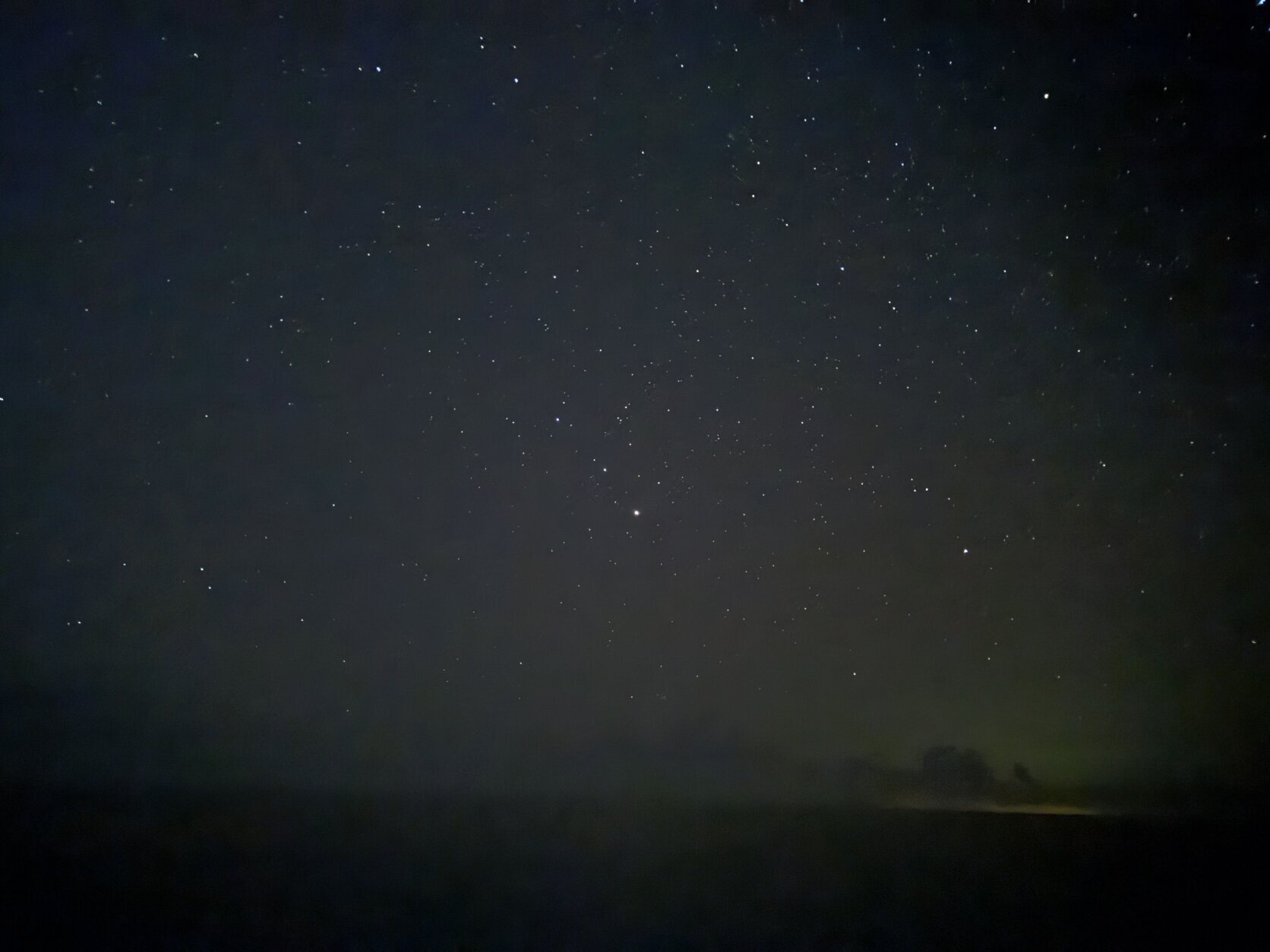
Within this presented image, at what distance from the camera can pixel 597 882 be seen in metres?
6.49

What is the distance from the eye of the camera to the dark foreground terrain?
464 cm

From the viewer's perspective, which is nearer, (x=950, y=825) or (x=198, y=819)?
(x=198, y=819)

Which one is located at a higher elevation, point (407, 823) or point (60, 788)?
point (60, 788)

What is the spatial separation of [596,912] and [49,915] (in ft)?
9.63

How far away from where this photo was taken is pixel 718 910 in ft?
17.4

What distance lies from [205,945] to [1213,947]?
484 centimetres

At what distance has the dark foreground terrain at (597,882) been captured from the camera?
15.2 feet

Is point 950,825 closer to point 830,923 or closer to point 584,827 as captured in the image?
point 584,827

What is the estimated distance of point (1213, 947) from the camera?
434cm

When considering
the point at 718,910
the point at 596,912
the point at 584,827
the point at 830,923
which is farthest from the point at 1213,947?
the point at 584,827

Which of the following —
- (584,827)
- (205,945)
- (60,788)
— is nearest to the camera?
(205,945)

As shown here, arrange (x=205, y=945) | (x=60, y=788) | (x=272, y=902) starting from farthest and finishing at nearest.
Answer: (x=60, y=788) → (x=272, y=902) → (x=205, y=945)

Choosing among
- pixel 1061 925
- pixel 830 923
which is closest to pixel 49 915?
pixel 830 923

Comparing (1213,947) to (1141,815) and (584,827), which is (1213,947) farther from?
(584,827)
